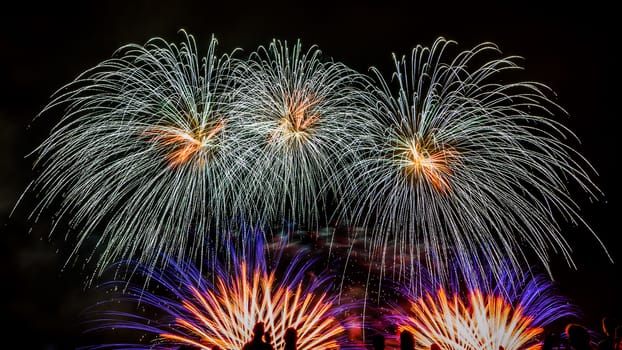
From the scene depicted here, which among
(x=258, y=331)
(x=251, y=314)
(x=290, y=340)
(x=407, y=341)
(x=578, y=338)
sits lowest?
(x=578, y=338)

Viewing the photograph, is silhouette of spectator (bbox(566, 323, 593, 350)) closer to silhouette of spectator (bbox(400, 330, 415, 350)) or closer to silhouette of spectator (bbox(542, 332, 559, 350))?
silhouette of spectator (bbox(542, 332, 559, 350))

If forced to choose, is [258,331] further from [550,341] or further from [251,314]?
[251,314]

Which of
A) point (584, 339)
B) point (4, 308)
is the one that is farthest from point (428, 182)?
point (4, 308)

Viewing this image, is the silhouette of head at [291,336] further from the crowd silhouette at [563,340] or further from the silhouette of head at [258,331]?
the silhouette of head at [258,331]

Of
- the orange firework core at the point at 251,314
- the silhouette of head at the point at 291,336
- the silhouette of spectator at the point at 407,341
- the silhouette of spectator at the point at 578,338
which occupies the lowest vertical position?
the silhouette of spectator at the point at 578,338

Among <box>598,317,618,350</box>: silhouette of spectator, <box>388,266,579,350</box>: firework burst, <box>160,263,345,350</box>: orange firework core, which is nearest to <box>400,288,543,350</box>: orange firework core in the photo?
<box>388,266,579,350</box>: firework burst

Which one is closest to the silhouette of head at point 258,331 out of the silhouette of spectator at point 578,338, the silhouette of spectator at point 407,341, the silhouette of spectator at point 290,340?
the silhouette of spectator at point 290,340

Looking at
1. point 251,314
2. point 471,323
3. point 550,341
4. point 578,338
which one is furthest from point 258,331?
point 471,323
